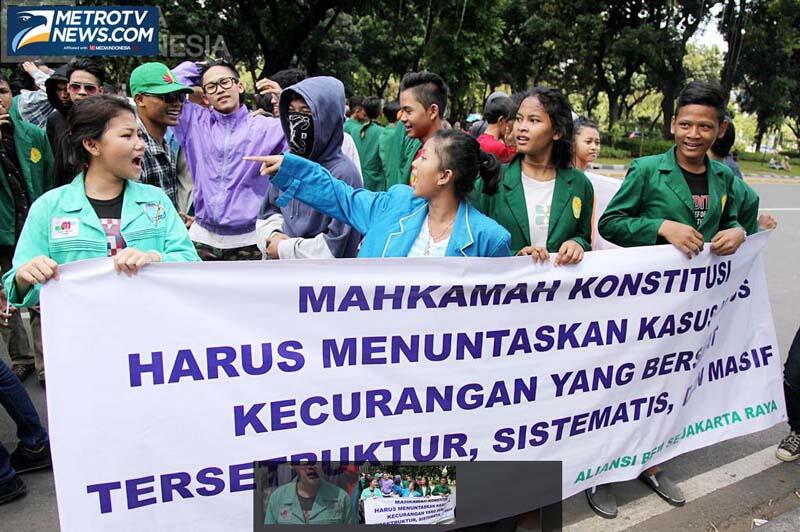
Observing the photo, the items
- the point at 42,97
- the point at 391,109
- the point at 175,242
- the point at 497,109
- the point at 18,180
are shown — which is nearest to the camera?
the point at 175,242

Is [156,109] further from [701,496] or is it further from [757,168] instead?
[757,168]

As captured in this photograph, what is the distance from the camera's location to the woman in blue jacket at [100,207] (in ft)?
7.82

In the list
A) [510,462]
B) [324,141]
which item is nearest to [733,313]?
[510,462]

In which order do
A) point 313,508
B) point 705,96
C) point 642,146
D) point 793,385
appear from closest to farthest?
point 313,508, point 705,96, point 793,385, point 642,146

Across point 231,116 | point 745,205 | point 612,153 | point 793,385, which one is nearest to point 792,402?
point 793,385

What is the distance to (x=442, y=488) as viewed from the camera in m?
2.47

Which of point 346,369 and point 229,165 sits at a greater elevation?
point 229,165

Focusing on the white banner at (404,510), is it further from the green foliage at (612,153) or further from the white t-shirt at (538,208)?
the green foliage at (612,153)

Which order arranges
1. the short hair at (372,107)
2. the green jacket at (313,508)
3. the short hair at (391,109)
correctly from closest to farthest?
1. the green jacket at (313,508)
2. the short hair at (372,107)
3. the short hair at (391,109)

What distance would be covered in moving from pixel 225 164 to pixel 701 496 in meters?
2.85

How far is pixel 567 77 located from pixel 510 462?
36.1 meters

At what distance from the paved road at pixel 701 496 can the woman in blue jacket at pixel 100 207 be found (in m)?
1.10

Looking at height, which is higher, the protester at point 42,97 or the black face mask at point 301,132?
the protester at point 42,97

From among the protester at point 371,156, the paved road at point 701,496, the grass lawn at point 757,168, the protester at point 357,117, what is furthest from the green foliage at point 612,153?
the paved road at point 701,496
